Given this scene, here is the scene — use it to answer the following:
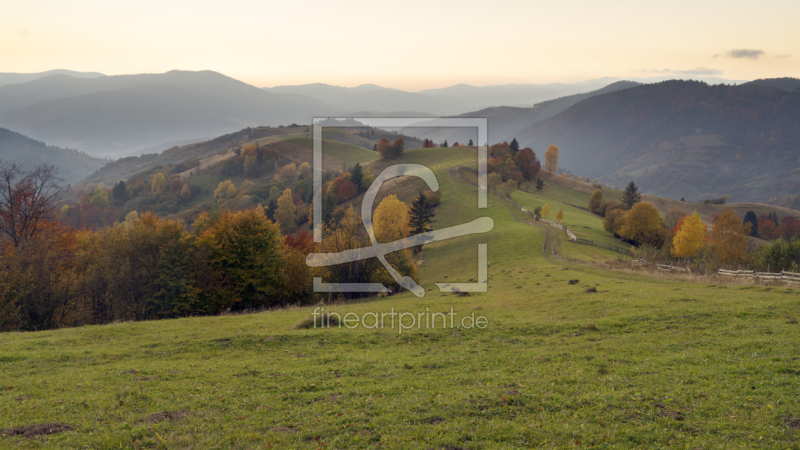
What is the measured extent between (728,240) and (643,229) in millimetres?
12795

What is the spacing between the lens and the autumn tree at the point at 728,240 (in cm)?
6675

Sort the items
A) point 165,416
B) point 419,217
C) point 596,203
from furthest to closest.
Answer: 1. point 596,203
2. point 419,217
3. point 165,416

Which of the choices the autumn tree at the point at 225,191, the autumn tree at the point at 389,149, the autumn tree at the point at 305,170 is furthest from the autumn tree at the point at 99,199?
the autumn tree at the point at 389,149

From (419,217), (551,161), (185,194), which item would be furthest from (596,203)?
(185,194)

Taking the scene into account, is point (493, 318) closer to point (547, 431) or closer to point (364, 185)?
point (547, 431)

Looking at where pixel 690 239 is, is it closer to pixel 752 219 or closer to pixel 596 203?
pixel 596 203

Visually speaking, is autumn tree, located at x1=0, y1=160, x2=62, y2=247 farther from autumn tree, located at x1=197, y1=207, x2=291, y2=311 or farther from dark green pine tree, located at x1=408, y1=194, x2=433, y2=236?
dark green pine tree, located at x1=408, y1=194, x2=433, y2=236

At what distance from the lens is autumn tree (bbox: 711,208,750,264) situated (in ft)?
219

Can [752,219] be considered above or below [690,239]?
below

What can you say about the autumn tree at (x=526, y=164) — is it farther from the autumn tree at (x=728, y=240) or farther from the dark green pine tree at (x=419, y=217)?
the autumn tree at (x=728, y=240)

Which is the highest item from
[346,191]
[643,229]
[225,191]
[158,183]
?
[158,183]

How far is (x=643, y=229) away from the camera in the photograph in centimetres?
7619

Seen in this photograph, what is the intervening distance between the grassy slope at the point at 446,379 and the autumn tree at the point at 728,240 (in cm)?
5136

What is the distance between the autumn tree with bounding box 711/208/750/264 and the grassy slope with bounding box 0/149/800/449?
51.4 metres
